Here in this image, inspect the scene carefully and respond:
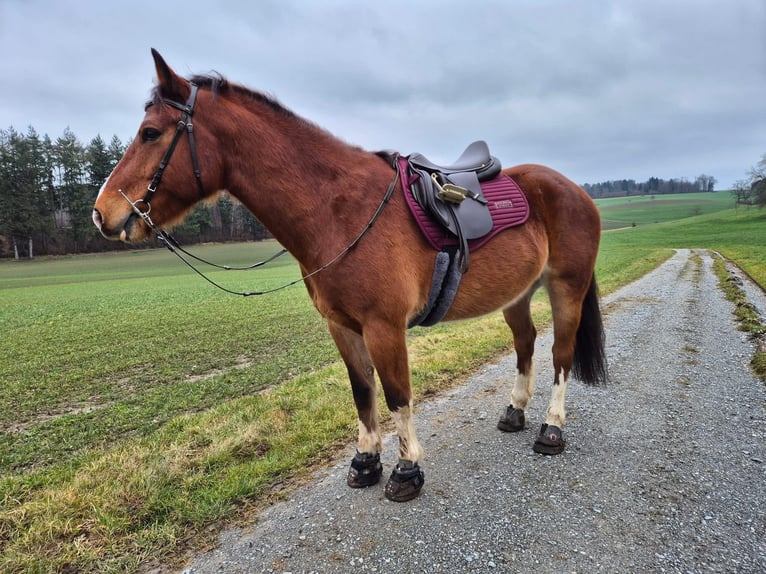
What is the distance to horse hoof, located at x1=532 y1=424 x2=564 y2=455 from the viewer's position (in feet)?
11.5

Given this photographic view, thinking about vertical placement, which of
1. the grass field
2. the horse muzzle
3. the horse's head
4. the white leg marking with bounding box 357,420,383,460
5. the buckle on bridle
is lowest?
the grass field

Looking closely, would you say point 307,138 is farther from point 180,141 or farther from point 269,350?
point 269,350

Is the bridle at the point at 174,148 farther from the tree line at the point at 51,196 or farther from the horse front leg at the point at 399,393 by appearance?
the tree line at the point at 51,196

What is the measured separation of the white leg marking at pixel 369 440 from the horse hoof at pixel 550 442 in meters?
1.47

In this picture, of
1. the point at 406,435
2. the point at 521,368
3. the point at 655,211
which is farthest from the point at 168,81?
the point at 655,211

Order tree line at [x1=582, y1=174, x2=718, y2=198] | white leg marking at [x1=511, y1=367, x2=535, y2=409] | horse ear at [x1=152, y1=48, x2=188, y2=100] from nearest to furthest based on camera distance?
1. horse ear at [x1=152, y1=48, x2=188, y2=100]
2. white leg marking at [x1=511, y1=367, x2=535, y2=409]
3. tree line at [x1=582, y1=174, x2=718, y2=198]

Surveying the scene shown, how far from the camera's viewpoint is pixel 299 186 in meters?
2.69

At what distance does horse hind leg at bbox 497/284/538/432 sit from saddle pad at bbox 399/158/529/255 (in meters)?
0.96

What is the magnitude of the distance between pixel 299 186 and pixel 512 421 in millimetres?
3083

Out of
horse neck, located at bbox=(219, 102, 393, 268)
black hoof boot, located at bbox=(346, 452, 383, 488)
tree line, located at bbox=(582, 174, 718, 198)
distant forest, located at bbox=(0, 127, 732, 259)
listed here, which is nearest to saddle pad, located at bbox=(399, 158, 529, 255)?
horse neck, located at bbox=(219, 102, 393, 268)

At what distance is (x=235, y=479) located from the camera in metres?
3.10

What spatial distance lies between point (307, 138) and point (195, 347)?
904 cm

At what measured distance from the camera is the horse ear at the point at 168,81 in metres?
2.30

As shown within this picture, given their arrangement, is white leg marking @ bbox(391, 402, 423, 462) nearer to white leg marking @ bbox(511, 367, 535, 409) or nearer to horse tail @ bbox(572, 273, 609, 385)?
white leg marking @ bbox(511, 367, 535, 409)
